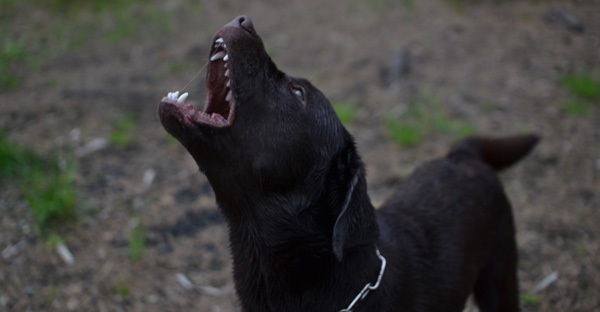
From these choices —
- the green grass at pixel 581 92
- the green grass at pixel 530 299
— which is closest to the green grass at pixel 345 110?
the green grass at pixel 581 92

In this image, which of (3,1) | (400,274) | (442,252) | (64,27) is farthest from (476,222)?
(3,1)

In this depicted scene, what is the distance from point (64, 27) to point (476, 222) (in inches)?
244

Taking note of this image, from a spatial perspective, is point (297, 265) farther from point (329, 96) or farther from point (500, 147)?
point (329, 96)

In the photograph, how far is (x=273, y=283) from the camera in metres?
2.37

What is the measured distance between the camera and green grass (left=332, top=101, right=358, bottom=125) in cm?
522

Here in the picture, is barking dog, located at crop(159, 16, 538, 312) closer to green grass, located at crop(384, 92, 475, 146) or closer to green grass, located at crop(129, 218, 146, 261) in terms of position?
green grass, located at crop(129, 218, 146, 261)

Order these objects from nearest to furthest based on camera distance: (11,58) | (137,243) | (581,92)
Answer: (137,243) < (581,92) < (11,58)

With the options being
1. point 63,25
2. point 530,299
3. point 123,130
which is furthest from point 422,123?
point 63,25

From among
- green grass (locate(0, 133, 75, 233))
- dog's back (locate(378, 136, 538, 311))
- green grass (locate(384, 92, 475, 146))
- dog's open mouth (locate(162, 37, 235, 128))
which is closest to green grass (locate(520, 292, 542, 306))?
dog's back (locate(378, 136, 538, 311))

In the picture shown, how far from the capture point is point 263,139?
7.58ft

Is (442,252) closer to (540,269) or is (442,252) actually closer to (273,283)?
(273,283)

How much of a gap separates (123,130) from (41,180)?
3.92ft

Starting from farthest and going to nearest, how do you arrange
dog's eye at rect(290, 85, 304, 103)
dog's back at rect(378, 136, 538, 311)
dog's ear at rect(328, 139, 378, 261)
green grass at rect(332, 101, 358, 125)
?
green grass at rect(332, 101, 358, 125) → dog's back at rect(378, 136, 538, 311) → dog's eye at rect(290, 85, 304, 103) → dog's ear at rect(328, 139, 378, 261)

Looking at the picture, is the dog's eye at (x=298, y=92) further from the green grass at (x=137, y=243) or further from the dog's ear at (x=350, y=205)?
the green grass at (x=137, y=243)
